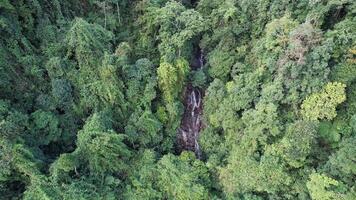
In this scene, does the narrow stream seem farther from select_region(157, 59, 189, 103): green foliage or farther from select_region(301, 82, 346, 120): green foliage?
select_region(301, 82, 346, 120): green foliage

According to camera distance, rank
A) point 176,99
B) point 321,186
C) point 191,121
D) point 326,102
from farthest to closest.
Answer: point 191,121 < point 176,99 < point 326,102 < point 321,186

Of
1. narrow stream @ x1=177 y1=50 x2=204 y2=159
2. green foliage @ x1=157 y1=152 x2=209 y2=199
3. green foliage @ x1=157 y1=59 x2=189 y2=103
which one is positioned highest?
green foliage @ x1=157 y1=59 x2=189 y2=103

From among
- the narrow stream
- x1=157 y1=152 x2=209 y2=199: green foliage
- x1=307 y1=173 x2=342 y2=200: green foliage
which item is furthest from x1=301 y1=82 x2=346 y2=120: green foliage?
the narrow stream

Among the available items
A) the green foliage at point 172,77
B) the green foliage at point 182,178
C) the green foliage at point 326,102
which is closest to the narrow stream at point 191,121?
the green foliage at point 172,77

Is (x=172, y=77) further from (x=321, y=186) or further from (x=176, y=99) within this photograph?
(x=321, y=186)

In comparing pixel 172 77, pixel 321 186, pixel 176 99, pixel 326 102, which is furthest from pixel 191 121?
pixel 321 186

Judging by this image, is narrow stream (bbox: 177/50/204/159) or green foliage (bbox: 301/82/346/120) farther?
narrow stream (bbox: 177/50/204/159)
